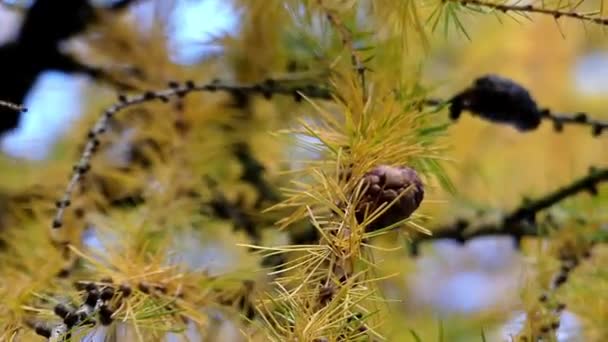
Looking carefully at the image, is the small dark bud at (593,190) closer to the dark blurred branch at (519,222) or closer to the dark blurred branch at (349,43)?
the dark blurred branch at (519,222)

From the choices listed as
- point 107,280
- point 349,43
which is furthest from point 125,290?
point 349,43

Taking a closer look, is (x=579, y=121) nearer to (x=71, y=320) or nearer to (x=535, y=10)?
(x=535, y=10)

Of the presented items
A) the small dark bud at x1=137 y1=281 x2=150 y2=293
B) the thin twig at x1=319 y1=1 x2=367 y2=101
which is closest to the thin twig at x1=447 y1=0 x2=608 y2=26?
the thin twig at x1=319 y1=1 x2=367 y2=101

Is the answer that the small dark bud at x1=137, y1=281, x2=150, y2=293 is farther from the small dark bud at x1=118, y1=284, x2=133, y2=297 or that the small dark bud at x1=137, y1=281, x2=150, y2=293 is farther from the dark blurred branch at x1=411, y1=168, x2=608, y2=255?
the dark blurred branch at x1=411, y1=168, x2=608, y2=255

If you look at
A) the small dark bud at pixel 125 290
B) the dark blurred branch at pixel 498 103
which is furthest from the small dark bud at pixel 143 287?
the dark blurred branch at pixel 498 103

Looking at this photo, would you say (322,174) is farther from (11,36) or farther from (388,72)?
(11,36)
